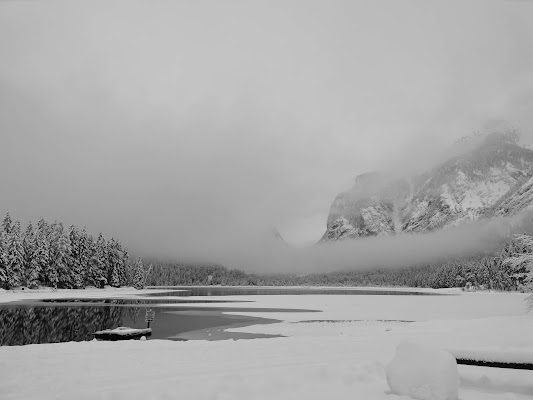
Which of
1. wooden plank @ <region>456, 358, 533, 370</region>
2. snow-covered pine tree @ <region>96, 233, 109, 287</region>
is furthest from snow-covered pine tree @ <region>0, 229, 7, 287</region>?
wooden plank @ <region>456, 358, 533, 370</region>

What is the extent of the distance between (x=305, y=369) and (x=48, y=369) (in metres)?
8.45

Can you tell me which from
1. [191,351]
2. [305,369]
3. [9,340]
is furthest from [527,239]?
[9,340]

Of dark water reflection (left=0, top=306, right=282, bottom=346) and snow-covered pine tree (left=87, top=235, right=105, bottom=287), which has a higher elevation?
snow-covered pine tree (left=87, top=235, right=105, bottom=287)

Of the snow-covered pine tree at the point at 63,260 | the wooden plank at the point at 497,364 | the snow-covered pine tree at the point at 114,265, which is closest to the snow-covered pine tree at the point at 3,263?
the snow-covered pine tree at the point at 63,260

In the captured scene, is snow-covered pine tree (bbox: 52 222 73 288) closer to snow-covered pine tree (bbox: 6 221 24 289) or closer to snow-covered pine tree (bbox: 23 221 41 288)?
snow-covered pine tree (bbox: 23 221 41 288)

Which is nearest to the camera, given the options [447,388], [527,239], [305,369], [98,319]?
[447,388]

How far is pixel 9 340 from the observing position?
79.5 feet

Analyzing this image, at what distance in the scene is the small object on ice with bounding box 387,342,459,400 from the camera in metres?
7.68

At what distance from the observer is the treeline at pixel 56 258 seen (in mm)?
75562

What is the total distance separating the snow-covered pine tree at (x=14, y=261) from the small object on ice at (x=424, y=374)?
85.4 meters

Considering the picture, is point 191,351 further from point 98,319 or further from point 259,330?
point 98,319

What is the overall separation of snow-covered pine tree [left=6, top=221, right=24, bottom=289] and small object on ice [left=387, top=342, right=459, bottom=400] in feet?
280

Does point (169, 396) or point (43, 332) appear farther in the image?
point (43, 332)

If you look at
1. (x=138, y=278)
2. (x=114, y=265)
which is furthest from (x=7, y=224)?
(x=138, y=278)
